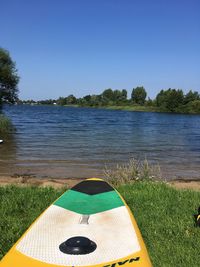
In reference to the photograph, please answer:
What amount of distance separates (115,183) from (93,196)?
3495 mm

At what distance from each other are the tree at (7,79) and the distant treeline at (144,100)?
8390 centimetres

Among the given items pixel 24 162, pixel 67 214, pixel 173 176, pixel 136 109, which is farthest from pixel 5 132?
pixel 136 109

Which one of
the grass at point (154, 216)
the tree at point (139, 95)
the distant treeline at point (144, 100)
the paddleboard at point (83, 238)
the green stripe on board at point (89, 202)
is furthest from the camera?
the tree at point (139, 95)

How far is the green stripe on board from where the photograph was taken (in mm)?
4978

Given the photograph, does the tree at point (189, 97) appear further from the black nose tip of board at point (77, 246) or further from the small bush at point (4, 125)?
the black nose tip of board at point (77, 246)

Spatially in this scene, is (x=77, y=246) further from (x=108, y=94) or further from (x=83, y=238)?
(x=108, y=94)

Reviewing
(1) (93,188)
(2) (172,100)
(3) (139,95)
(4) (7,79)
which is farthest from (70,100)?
(1) (93,188)

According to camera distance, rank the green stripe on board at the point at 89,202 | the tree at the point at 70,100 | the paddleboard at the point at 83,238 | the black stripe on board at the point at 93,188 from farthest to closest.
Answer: the tree at the point at 70,100 → the black stripe on board at the point at 93,188 → the green stripe on board at the point at 89,202 → the paddleboard at the point at 83,238

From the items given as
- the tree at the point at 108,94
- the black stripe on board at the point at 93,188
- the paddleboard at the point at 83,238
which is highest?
the tree at the point at 108,94

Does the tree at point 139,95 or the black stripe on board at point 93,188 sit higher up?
the tree at point 139,95

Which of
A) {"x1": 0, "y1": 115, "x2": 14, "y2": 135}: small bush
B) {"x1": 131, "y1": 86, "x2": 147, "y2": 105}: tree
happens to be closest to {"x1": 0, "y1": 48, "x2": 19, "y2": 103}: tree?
{"x1": 0, "y1": 115, "x2": 14, "y2": 135}: small bush

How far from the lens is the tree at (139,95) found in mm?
136500

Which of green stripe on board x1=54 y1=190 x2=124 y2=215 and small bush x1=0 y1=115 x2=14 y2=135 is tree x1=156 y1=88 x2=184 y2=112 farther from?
green stripe on board x1=54 y1=190 x2=124 y2=215

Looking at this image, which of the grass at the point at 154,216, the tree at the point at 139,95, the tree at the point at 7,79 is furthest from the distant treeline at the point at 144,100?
the grass at the point at 154,216
